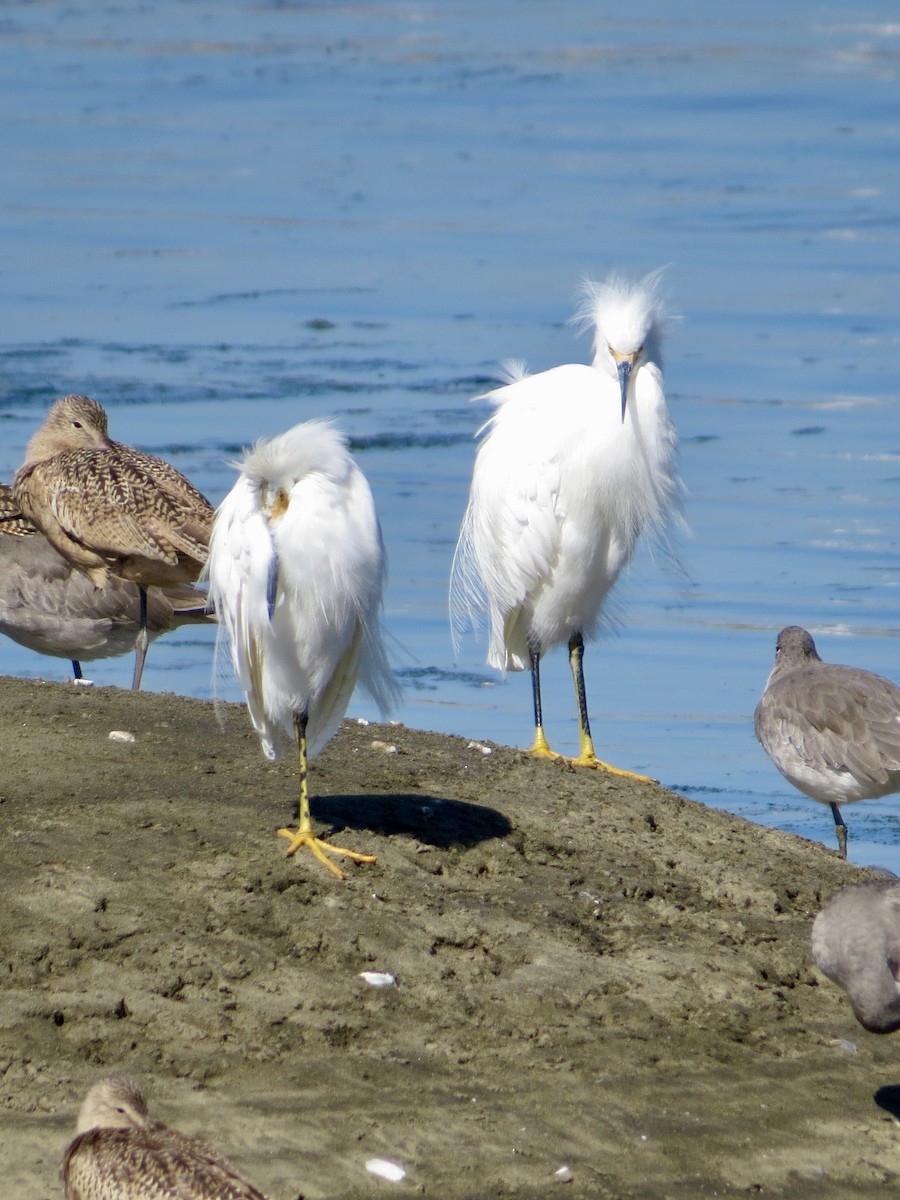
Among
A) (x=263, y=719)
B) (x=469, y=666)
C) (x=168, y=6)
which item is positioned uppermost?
(x=168, y=6)

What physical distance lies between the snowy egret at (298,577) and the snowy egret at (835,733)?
279cm

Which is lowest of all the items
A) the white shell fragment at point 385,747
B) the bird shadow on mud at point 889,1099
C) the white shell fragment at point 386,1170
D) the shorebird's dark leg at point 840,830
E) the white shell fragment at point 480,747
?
the shorebird's dark leg at point 840,830

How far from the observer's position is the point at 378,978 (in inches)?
232

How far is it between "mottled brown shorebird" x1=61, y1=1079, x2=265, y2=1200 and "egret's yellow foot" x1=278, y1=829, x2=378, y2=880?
1.88m

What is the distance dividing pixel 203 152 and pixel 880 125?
10.3 meters

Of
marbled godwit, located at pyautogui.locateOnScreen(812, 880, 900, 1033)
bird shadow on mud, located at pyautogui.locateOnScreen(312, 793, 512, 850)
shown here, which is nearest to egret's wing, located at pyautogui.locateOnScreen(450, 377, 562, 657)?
bird shadow on mud, located at pyautogui.locateOnScreen(312, 793, 512, 850)

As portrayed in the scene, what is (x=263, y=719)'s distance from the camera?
6891mm

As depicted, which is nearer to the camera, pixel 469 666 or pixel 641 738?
pixel 641 738

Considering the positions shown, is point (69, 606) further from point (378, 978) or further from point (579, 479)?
point (378, 978)

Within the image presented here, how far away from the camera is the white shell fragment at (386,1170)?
16.4 feet

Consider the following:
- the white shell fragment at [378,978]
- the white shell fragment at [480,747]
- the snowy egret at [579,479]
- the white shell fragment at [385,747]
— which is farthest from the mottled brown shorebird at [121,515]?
the white shell fragment at [378,978]

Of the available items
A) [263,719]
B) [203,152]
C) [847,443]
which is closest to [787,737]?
[263,719]

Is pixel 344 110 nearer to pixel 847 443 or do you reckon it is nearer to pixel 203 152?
pixel 203 152

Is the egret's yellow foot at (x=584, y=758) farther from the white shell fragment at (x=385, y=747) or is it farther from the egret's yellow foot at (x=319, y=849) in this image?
the egret's yellow foot at (x=319, y=849)
